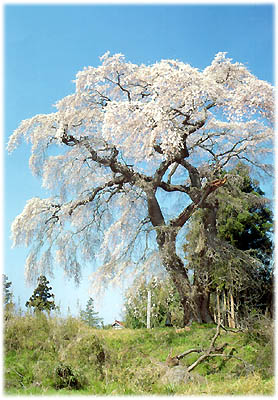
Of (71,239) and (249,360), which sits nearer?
(249,360)

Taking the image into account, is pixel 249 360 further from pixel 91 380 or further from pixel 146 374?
pixel 91 380

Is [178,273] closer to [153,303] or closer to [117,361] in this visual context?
[153,303]

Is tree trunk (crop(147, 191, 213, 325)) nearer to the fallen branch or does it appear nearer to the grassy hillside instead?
the grassy hillside

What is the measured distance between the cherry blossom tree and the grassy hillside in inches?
61.9

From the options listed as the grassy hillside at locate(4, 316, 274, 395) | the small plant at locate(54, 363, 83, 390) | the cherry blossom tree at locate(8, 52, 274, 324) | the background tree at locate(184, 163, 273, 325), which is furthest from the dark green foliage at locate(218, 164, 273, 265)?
the small plant at locate(54, 363, 83, 390)

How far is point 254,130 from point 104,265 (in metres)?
5.02

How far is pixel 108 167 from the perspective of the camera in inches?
459

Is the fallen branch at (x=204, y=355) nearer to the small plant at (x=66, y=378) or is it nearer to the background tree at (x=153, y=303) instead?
the small plant at (x=66, y=378)

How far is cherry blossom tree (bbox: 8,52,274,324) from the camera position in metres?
9.53

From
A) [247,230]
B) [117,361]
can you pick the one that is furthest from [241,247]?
[117,361]

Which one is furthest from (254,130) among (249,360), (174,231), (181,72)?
(249,360)

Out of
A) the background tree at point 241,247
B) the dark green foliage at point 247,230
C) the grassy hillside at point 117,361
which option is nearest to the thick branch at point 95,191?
the background tree at point 241,247

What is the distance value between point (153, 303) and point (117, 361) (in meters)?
5.18

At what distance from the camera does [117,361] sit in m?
6.90
